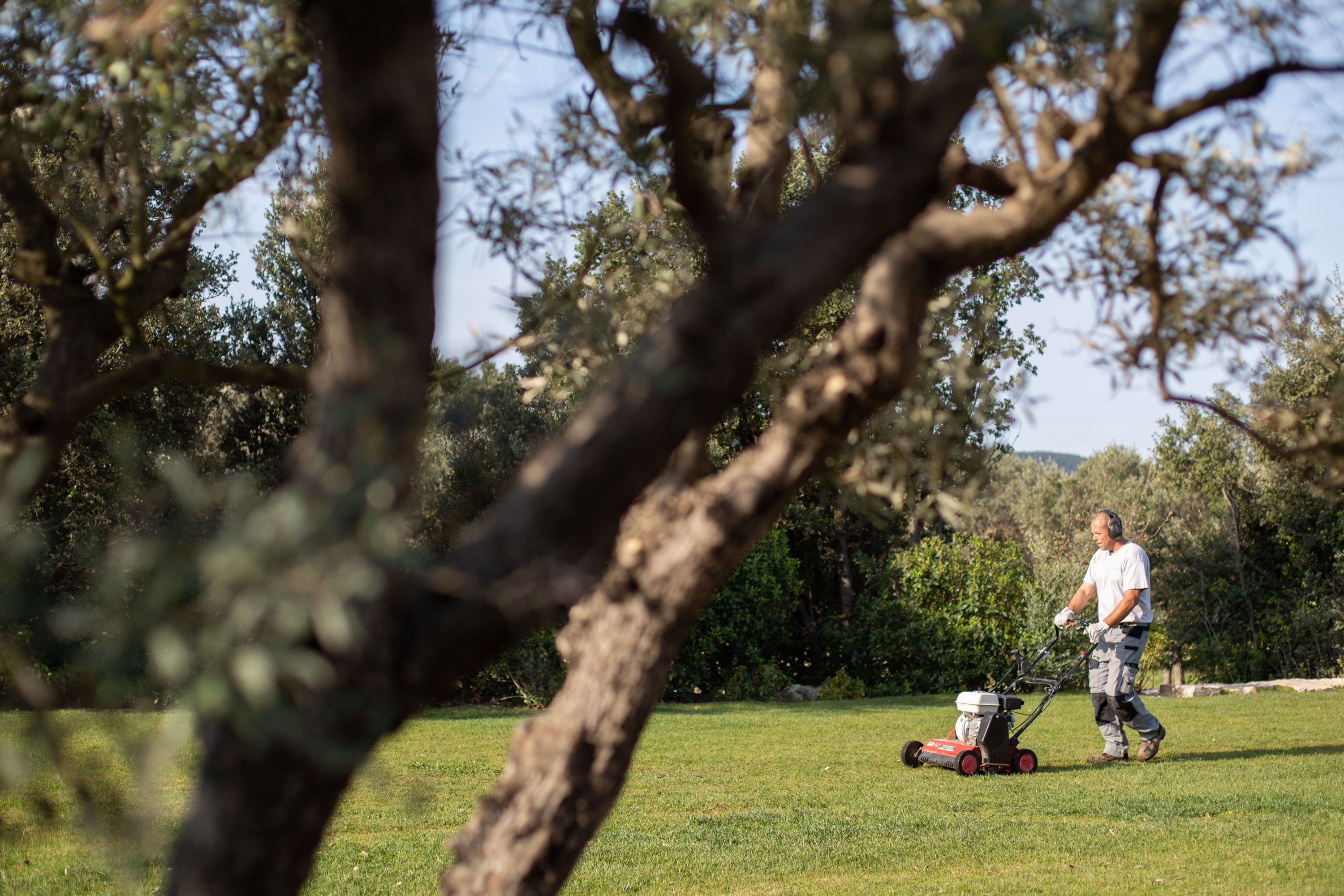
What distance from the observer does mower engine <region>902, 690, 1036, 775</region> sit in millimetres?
8109

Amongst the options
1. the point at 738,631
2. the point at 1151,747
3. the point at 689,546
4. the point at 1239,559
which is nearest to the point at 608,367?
the point at 689,546

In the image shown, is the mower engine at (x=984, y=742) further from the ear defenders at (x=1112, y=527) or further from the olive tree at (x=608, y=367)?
the olive tree at (x=608, y=367)

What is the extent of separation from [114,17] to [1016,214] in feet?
6.77

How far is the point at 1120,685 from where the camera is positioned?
28.1 feet

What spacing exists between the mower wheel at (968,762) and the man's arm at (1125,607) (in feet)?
5.15

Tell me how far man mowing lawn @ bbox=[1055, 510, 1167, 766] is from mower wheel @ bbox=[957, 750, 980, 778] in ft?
3.85

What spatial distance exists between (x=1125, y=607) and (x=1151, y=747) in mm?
1308

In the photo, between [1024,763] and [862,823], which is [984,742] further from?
[862,823]

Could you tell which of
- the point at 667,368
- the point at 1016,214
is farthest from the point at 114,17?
the point at 1016,214

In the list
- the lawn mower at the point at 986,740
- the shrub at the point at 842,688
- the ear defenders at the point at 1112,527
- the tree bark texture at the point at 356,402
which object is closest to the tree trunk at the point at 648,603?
the tree bark texture at the point at 356,402

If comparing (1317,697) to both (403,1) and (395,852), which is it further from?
(403,1)

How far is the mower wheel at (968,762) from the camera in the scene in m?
8.10

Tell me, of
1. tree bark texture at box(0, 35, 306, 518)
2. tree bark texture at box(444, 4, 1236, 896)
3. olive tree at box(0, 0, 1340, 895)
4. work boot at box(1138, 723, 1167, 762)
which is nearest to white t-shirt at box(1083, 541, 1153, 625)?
work boot at box(1138, 723, 1167, 762)

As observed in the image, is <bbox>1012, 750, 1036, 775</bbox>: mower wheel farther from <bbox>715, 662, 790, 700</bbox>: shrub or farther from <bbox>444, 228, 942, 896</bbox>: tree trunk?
<bbox>715, 662, 790, 700</bbox>: shrub
